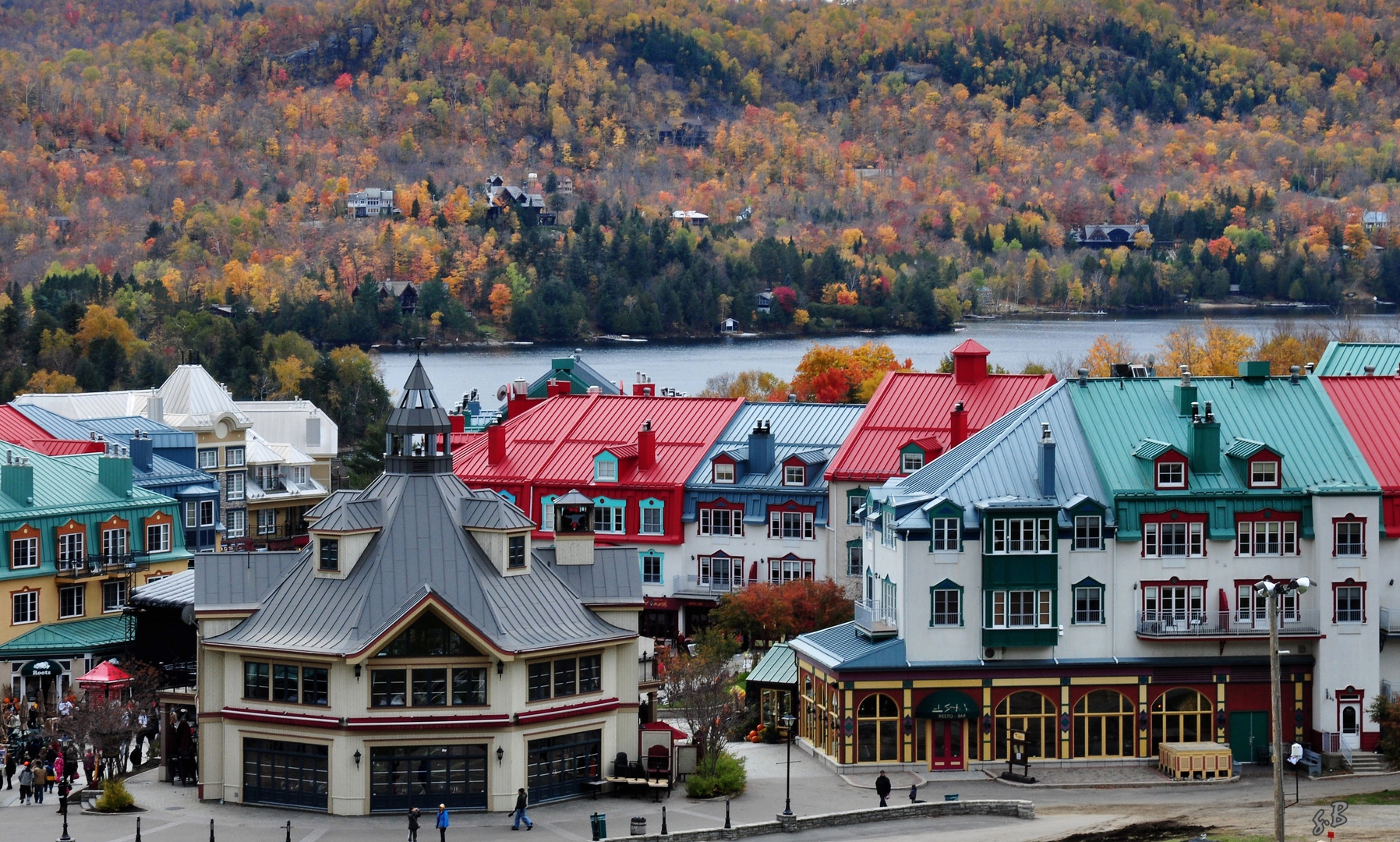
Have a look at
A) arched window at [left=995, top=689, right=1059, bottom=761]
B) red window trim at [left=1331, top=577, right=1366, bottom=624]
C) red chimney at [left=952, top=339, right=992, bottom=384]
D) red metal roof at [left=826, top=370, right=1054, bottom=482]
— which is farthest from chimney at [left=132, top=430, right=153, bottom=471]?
red window trim at [left=1331, top=577, right=1366, bottom=624]

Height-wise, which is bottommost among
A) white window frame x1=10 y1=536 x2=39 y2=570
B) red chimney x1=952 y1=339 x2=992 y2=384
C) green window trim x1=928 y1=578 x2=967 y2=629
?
green window trim x1=928 y1=578 x2=967 y2=629

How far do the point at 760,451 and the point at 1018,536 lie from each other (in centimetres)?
2487

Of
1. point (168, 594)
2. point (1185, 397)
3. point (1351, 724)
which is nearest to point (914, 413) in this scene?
point (1185, 397)

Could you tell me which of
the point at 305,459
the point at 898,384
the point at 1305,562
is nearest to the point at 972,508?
the point at 1305,562

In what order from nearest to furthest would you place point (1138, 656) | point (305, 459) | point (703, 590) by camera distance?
point (1138, 656) → point (703, 590) → point (305, 459)

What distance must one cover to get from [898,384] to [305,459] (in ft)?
117

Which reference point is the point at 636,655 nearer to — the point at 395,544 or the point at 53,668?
the point at 395,544

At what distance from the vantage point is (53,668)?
7569 cm

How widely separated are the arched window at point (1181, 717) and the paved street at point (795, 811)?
322 cm

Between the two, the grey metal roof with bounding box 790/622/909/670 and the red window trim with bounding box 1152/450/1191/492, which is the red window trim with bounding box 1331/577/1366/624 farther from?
the grey metal roof with bounding box 790/622/909/670

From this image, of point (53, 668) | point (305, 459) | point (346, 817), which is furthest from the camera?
point (305, 459)

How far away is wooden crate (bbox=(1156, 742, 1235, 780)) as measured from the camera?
2463 inches

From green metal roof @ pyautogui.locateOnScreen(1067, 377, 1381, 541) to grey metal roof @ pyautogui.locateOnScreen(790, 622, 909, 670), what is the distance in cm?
746

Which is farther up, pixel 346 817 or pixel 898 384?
pixel 898 384
